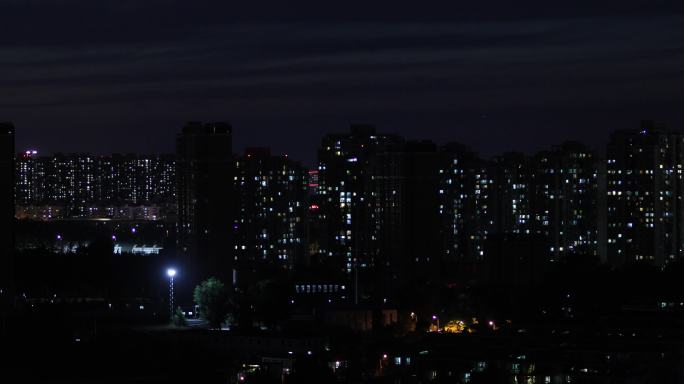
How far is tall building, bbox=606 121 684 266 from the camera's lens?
100.0 feet

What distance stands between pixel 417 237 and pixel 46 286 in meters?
7.48

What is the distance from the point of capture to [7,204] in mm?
25625

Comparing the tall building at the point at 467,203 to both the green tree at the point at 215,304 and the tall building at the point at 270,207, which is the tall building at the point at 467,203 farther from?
the green tree at the point at 215,304

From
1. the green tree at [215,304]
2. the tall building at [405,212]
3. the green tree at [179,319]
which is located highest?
the tall building at [405,212]

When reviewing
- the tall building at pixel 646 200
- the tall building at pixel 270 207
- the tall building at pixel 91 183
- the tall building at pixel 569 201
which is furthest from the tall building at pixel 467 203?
the tall building at pixel 91 183

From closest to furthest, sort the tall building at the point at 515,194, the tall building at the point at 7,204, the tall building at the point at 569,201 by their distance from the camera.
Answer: the tall building at the point at 7,204
the tall building at the point at 569,201
the tall building at the point at 515,194

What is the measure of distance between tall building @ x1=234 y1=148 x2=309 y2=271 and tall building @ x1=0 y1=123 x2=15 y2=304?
19.9 ft

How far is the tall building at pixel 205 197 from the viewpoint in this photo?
1017 inches

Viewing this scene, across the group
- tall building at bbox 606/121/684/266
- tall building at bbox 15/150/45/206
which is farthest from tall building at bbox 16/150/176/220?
tall building at bbox 606/121/684/266

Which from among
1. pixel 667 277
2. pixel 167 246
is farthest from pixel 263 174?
pixel 667 277

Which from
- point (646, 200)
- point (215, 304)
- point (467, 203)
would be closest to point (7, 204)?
point (215, 304)

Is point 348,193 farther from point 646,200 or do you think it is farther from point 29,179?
point 29,179

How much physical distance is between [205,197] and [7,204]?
3698 millimetres

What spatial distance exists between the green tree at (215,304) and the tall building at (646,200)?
42.1ft
